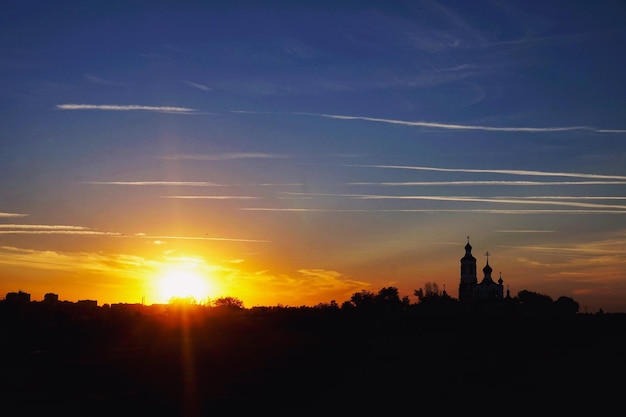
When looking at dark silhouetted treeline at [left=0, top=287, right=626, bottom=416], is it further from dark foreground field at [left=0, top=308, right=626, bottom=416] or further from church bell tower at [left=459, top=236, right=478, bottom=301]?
church bell tower at [left=459, top=236, right=478, bottom=301]

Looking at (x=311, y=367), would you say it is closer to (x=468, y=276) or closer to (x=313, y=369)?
(x=313, y=369)

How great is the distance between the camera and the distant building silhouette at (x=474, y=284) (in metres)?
143

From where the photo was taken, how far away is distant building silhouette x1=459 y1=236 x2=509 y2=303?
143 meters

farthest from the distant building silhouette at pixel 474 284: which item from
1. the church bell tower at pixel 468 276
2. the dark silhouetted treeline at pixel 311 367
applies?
the dark silhouetted treeline at pixel 311 367

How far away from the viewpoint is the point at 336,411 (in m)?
21.5

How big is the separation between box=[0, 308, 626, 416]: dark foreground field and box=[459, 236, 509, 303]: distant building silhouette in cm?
8529

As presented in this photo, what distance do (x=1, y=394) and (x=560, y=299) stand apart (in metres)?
157

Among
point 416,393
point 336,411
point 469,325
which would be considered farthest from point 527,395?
point 469,325

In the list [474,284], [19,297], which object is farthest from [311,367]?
[474,284]

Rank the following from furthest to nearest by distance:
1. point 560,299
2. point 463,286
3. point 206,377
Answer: point 560,299, point 463,286, point 206,377

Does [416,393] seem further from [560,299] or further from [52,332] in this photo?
[560,299]

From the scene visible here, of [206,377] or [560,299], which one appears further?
[560,299]

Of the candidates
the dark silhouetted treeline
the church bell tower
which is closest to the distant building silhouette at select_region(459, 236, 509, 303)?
the church bell tower

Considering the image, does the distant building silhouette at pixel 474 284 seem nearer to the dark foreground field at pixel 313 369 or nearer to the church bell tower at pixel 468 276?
the church bell tower at pixel 468 276
